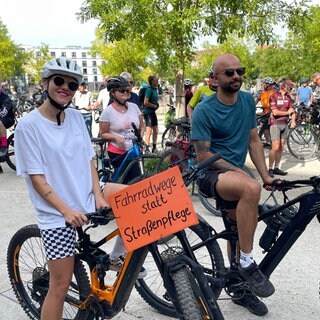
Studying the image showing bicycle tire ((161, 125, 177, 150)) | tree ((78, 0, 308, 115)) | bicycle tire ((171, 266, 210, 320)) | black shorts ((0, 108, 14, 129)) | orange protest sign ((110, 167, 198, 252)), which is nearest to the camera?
bicycle tire ((171, 266, 210, 320))

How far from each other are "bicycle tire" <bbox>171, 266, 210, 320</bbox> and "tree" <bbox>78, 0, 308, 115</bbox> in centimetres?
460

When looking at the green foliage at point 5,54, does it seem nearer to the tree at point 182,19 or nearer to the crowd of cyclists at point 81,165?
the tree at point 182,19

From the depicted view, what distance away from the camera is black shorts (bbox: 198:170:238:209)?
2.69m

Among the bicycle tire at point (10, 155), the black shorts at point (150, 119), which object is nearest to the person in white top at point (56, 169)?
the bicycle tire at point (10, 155)

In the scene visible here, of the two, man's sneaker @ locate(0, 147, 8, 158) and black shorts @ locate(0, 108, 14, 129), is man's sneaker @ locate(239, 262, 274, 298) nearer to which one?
black shorts @ locate(0, 108, 14, 129)

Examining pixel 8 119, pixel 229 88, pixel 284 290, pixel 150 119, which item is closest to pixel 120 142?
pixel 229 88

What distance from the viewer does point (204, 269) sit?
9.36 feet

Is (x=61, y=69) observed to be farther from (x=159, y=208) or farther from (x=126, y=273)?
(x=126, y=273)

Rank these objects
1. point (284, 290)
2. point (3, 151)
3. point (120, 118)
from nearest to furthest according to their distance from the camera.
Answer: point (284, 290)
point (120, 118)
point (3, 151)

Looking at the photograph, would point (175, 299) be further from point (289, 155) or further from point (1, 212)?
point (289, 155)

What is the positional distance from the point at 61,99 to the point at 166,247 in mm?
1119

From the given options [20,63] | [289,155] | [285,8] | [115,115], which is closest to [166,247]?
[115,115]

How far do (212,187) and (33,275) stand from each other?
1397mm

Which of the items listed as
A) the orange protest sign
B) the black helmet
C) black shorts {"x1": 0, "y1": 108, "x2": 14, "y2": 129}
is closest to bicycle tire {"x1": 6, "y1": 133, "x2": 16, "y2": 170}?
black shorts {"x1": 0, "y1": 108, "x2": 14, "y2": 129}
